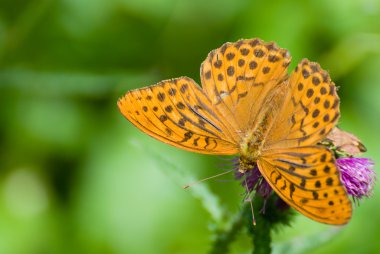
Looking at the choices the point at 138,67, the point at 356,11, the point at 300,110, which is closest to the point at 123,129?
the point at 138,67

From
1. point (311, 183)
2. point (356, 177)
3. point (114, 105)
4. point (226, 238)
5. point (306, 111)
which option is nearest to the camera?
point (311, 183)

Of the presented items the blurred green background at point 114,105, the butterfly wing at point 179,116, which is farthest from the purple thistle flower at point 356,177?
the blurred green background at point 114,105

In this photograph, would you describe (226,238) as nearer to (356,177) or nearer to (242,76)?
(356,177)

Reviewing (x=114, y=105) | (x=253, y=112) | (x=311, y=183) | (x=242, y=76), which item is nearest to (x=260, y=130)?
(x=253, y=112)

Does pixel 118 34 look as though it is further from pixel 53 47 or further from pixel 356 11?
pixel 356 11

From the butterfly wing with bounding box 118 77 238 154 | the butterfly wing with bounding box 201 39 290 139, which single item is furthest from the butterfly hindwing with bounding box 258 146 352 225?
the butterfly wing with bounding box 201 39 290 139

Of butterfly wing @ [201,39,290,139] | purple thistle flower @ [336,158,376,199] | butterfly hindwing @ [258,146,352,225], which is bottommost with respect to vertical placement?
purple thistle flower @ [336,158,376,199]

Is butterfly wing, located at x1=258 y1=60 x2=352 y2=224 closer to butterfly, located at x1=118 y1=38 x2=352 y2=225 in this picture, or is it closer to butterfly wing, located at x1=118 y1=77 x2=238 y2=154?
butterfly, located at x1=118 y1=38 x2=352 y2=225
